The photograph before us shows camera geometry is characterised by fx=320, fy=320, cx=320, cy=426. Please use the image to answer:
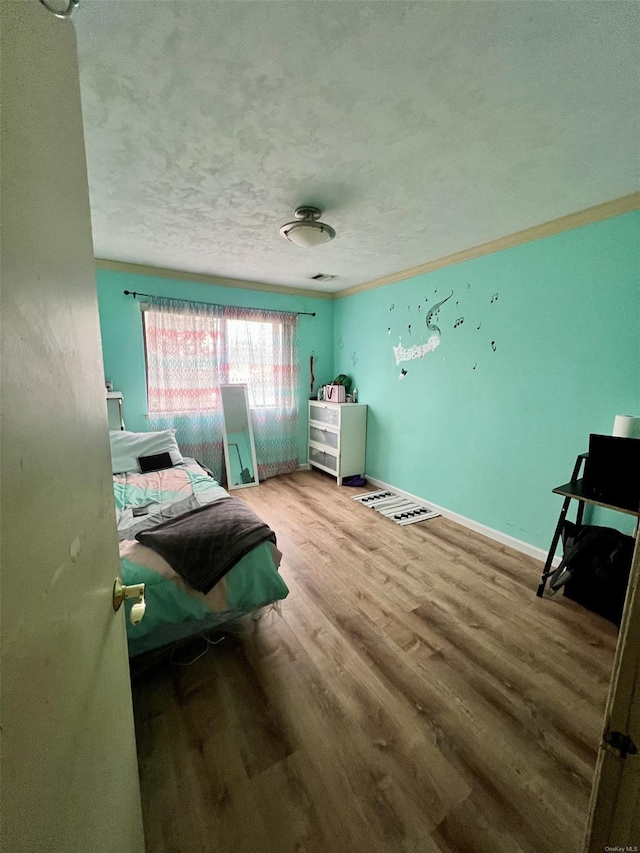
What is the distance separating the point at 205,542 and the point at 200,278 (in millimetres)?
2977

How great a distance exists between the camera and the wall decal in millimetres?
2998

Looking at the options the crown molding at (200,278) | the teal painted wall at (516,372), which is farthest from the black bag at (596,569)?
the crown molding at (200,278)

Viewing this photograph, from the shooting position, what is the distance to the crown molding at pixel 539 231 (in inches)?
73.3

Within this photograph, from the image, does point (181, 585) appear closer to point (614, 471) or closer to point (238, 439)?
point (614, 471)

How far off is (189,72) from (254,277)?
2.50 metres

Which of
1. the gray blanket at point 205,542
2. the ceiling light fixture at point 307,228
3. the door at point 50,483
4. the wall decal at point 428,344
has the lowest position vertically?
the gray blanket at point 205,542

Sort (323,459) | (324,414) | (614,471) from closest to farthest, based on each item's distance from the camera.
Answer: (614,471) < (324,414) < (323,459)

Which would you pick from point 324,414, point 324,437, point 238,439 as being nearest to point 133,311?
point 238,439

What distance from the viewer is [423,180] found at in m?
1.67

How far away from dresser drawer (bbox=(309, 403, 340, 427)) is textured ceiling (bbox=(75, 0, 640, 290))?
2131 millimetres

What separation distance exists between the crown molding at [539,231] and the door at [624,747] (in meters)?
2.43

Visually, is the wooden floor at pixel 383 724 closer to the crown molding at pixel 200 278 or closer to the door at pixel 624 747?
the door at pixel 624 747

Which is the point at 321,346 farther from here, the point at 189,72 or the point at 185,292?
the point at 189,72

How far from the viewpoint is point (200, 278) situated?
344 cm
